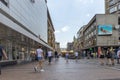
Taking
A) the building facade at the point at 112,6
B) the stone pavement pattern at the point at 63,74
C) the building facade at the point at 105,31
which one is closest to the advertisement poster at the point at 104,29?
the building facade at the point at 105,31

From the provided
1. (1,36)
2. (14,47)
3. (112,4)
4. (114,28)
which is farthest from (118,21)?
(1,36)

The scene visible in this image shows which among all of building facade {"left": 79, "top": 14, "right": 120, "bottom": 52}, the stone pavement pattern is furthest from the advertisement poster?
the stone pavement pattern

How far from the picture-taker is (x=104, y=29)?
84.4 meters

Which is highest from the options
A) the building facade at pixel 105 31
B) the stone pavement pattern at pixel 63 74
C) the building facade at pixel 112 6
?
the building facade at pixel 112 6

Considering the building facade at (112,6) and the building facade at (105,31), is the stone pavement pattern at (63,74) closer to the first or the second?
the building facade at (105,31)

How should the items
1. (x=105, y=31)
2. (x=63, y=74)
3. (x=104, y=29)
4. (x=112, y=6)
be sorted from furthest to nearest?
(x=112, y=6), (x=105, y=31), (x=104, y=29), (x=63, y=74)

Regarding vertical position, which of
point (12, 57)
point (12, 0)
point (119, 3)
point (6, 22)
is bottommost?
point (12, 57)

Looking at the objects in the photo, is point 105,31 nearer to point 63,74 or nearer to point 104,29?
point 104,29

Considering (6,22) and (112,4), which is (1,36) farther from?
(112,4)

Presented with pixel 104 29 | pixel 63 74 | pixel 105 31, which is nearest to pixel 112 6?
pixel 105 31

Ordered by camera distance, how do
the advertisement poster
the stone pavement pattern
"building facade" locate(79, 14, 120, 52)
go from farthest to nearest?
"building facade" locate(79, 14, 120, 52) → the advertisement poster → the stone pavement pattern

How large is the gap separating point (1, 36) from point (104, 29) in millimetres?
58480

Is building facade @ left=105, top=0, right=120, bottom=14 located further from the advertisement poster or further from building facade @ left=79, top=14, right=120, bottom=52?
the advertisement poster

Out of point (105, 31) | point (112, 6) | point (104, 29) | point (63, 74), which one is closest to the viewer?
point (63, 74)
